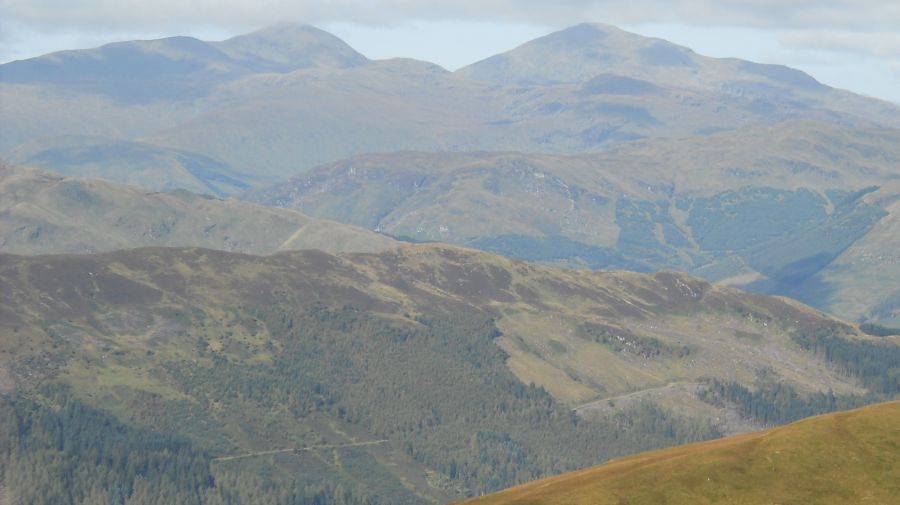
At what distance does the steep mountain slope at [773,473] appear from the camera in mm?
172375

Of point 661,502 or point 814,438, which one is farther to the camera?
point 814,438

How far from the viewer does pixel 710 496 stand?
570 ft

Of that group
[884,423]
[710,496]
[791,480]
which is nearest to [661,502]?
[710,496]

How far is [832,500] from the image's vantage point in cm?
16912

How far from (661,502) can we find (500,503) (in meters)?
22.1

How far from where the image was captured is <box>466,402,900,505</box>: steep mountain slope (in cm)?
17238

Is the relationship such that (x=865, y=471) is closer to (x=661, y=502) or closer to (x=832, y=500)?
(x=832, y=500)

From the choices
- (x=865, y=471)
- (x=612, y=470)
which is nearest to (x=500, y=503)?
(x=612, y=470)

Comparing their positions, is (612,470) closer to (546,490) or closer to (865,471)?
(546,490)

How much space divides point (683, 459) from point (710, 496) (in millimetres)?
11306

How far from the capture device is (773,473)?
178 m

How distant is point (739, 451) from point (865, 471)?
17575 mm

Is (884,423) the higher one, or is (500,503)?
(884,423)

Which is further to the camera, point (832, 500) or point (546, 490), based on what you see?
point (546, 490)
